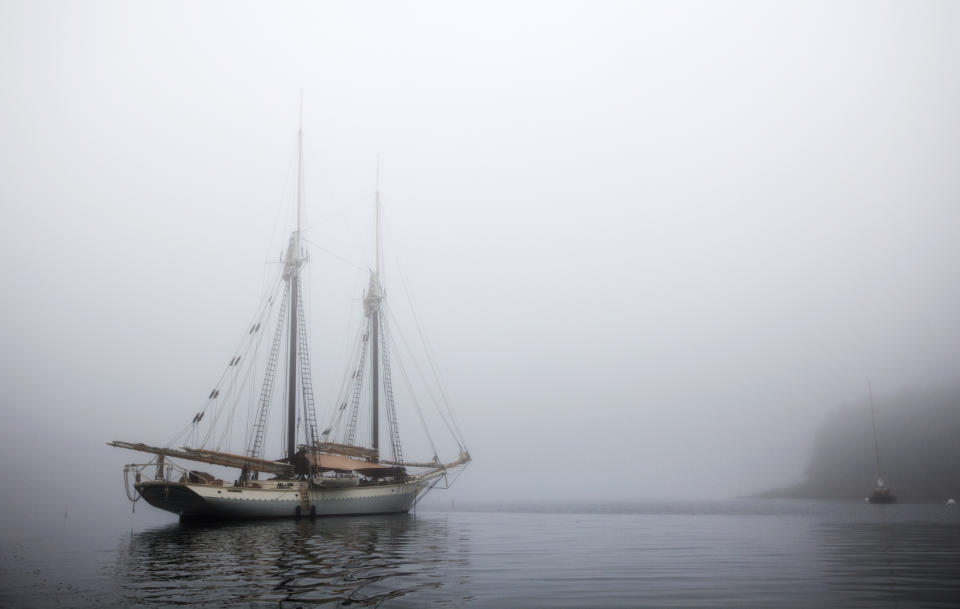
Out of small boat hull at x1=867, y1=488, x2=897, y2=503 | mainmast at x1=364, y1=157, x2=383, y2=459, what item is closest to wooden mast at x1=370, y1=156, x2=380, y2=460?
mainmast at x1=364, y1=157, x2=383, y2=459

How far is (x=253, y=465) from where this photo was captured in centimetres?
5378

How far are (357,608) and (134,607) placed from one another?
506 centimetres

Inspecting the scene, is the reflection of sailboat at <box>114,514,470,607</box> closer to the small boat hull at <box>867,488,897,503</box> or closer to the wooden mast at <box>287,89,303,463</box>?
the wooden mast at <box>287,89,303,463</box>

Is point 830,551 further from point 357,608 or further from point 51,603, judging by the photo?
point 51,603

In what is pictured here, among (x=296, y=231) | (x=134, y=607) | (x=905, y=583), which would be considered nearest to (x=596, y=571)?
(x=905, y=583)

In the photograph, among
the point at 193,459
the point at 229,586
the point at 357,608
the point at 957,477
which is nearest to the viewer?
the point at 357,608

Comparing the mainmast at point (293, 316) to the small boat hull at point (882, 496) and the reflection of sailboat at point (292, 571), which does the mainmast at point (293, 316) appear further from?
the small boat hull at point (882, 496)

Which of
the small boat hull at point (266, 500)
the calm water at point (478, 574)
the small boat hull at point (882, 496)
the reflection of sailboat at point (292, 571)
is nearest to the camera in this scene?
the calm water at point (478, 574)

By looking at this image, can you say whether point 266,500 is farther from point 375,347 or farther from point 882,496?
point 882,496

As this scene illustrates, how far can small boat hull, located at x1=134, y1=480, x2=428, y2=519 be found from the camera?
46.6 metres

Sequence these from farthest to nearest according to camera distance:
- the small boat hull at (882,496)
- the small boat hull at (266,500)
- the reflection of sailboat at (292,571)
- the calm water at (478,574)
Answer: the small boat hull at (882,496), the small boat hull at (266,500), the reflection of sailboat at (292,571), the calm water at (478,574)

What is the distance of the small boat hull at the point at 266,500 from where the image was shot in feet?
153

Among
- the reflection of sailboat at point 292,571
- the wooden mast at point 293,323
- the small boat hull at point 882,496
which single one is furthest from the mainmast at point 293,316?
the small boat hull at point 882,496

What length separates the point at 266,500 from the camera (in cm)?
5056
